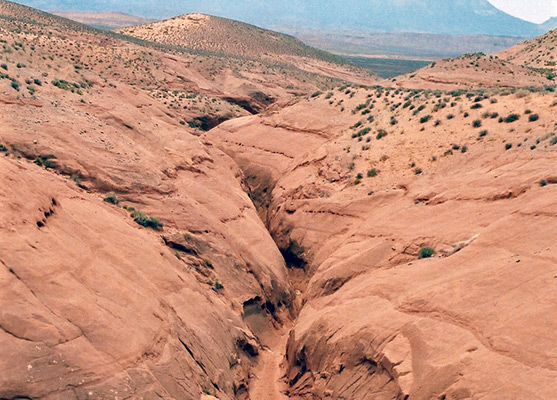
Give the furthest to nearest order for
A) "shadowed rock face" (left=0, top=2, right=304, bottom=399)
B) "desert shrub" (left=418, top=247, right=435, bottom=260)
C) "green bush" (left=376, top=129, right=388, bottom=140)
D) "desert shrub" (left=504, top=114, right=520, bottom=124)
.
A: "green bush" (left=376, top=129, right=388, bottom=140)
"desert shrub" (left=504, top=114, right=520, bottom=124)
"desert shrub" (left=418, top=247, right=435, bottom=260)
"shadowed rock face" (left=0, top=2, right=304, bottom=399)

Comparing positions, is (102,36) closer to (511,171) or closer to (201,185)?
(201,185)

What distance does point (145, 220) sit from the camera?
2262 cm

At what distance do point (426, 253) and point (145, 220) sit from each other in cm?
1029

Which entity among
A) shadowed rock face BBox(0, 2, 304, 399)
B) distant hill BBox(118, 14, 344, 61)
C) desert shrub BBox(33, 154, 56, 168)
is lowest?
→ shadowed rock face BBox(0, 2, 304, 399)

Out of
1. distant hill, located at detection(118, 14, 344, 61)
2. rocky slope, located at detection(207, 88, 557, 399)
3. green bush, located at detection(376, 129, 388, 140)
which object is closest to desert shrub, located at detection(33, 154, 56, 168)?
rocky slope, located at detection(207, 88, 557, 399)

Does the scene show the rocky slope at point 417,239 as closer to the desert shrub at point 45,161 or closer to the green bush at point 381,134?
the green bush at point 381,134

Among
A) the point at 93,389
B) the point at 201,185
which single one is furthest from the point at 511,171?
the point at 93,389

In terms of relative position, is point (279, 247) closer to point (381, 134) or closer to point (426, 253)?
point (381, 134)

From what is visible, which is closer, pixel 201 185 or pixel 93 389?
pixel 93 389

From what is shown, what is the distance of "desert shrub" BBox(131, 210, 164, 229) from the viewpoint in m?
22.5

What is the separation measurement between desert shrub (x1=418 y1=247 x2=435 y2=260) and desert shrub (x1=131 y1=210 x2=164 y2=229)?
970 cm

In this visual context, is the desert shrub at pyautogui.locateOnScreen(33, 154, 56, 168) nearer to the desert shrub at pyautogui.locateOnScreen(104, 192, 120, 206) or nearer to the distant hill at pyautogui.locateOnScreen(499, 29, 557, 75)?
the desert shrub at pyautogui.locateOnScreen(104, 192, 120, 206)

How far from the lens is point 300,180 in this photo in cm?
3441

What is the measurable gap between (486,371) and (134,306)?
29.8ft
